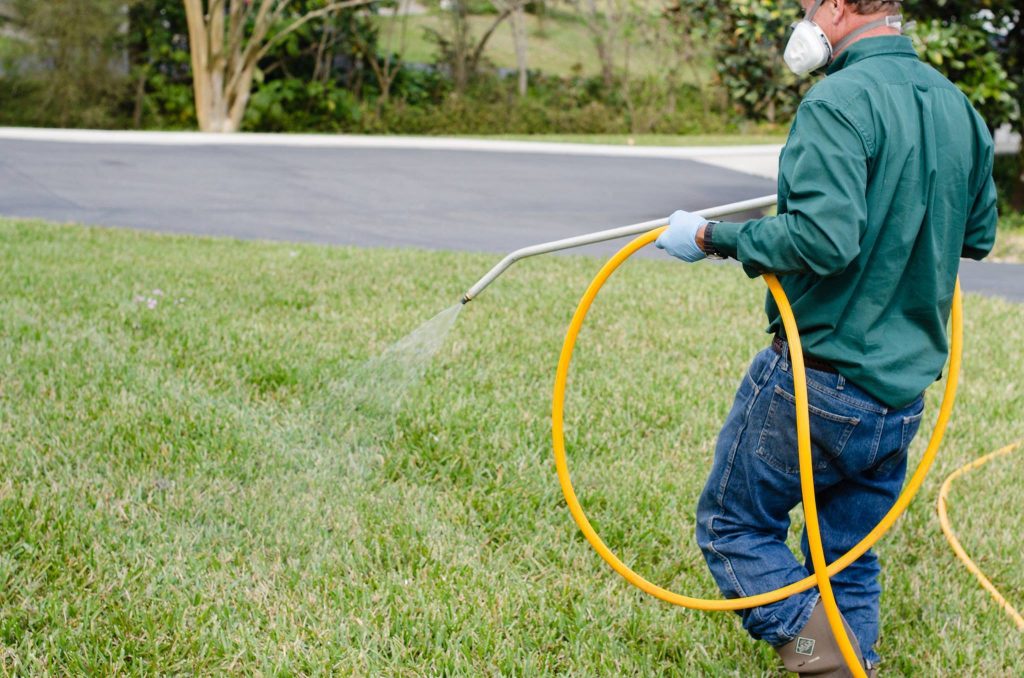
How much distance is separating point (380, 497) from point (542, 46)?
27.1 m

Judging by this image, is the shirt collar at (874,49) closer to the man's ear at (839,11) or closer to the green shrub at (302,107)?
the man's ear at (839,11)

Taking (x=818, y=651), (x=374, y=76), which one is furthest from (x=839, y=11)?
(x=374, y=76)

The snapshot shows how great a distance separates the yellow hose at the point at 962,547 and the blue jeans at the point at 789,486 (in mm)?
657

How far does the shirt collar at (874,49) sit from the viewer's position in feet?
7.13

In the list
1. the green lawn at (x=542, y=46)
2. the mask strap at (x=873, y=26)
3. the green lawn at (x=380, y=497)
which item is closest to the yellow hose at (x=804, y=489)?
the green lawn at (x=380, y=497)

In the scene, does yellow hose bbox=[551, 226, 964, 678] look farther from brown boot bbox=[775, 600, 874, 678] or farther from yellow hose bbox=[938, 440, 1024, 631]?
yellow hose bbox=[938, 440, 1024, 631]

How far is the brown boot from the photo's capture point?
242 centimetres

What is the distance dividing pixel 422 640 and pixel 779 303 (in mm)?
1299

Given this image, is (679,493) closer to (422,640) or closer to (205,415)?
(422,640)

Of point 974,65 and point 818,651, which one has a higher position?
point 974,65

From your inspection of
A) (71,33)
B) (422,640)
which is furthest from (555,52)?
(422,640)

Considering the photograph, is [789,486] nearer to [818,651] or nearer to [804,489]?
[804,489]

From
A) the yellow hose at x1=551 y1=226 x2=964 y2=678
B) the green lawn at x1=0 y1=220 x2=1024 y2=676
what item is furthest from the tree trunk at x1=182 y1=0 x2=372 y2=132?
the yellow hose at x1=551 y1=226 x2=964 y2=678

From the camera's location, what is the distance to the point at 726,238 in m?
2.18
